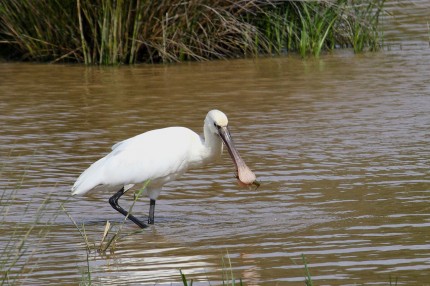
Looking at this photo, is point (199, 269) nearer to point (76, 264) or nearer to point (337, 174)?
point (76, 264)

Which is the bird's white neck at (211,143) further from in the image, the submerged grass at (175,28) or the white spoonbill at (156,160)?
the submerged grass at (175,28)

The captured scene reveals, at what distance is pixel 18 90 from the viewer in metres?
13.3

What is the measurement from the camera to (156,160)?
295 inches

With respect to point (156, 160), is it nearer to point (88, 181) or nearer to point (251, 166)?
point (88, 181)

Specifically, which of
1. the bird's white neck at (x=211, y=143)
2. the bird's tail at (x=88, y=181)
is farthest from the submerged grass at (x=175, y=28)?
the bird's tail at (x=88, y=181)

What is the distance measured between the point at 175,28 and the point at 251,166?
5475 mm

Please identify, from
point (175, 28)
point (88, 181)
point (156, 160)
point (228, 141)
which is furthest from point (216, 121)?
point (175, 28)

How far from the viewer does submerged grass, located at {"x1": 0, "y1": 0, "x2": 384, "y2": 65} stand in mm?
14125

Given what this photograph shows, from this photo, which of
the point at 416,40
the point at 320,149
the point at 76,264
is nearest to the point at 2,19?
→ the point at 416,40

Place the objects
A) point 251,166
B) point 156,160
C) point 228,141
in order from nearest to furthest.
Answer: point 156,160
point 228,141
point 251,166

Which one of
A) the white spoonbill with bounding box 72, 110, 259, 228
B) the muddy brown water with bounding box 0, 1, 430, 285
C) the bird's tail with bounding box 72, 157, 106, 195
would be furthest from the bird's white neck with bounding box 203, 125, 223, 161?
the bird's tail with bounding box 72, 157, 106, 195

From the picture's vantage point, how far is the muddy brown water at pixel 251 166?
6.25 meters

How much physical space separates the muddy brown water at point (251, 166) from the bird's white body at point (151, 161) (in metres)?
0.29

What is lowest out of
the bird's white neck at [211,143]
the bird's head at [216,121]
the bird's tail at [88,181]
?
the bird's tail at [88,181]
